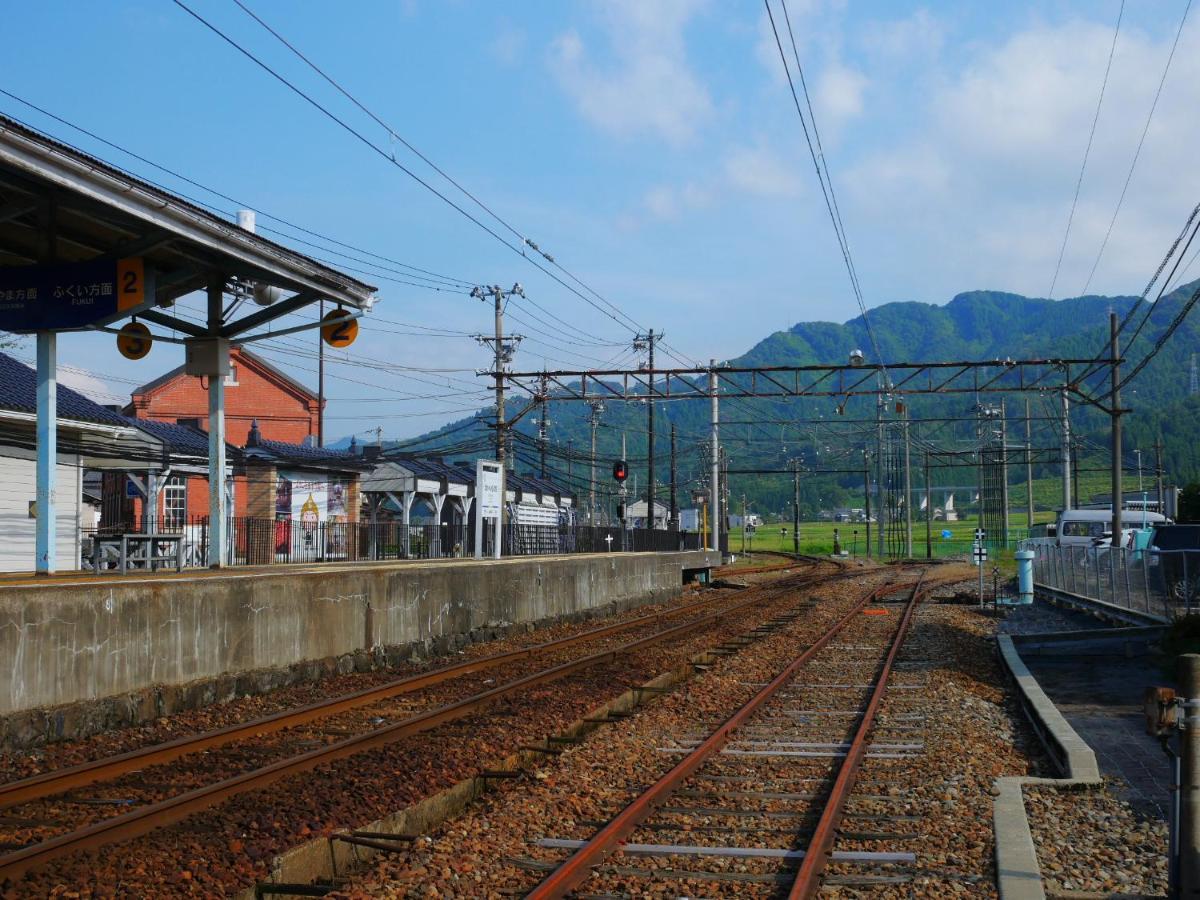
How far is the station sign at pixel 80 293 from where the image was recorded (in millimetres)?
13852

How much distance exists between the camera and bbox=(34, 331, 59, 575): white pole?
45.0 ft

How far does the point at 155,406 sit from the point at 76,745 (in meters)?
51.0

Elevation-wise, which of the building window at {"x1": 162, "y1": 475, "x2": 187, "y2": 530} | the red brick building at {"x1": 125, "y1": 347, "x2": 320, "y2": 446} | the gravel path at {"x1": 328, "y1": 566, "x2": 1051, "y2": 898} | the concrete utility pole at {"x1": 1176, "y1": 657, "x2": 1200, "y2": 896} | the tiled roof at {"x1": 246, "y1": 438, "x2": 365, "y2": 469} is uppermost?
the red brick building at {"x1": 125, "y1": 347, "x2": 320, "y2": 446}

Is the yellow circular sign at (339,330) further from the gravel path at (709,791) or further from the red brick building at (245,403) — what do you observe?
the red brick building at (245,403)

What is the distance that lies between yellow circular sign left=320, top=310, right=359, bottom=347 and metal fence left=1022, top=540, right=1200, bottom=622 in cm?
1251

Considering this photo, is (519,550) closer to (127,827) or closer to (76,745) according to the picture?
(76,745)

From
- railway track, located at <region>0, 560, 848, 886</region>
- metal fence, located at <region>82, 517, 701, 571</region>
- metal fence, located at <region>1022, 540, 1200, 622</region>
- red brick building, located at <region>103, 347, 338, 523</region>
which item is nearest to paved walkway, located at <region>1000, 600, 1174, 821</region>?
metal fence, located at <region>1022, 540, 1200, 622</region>

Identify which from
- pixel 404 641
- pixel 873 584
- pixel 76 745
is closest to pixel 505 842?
pixel 76 745

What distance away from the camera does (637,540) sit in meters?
39.6

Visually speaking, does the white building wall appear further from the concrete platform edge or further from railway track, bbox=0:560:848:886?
the concrete platform edge

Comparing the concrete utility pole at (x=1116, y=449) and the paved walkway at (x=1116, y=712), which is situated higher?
the concrete utility pole at (x=1116, y=449)

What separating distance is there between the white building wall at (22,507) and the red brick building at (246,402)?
3175 centimetres

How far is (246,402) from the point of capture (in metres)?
60.5

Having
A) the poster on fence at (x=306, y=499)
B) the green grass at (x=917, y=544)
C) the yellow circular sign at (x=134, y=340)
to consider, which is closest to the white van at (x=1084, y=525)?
the green grass at (x=917, y=544)
